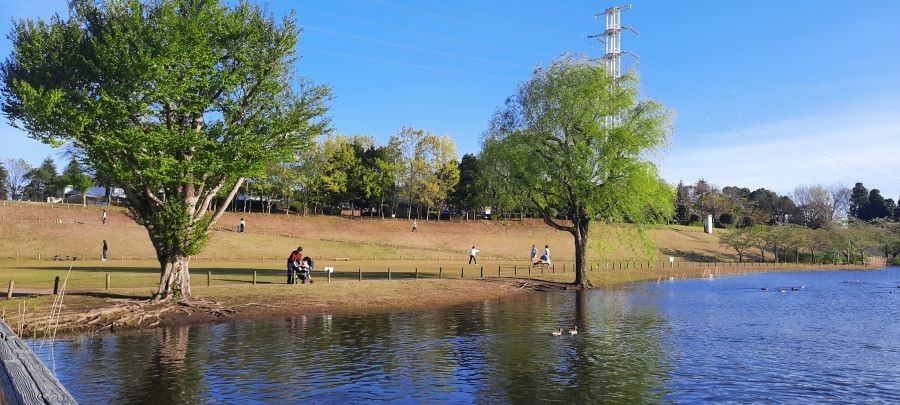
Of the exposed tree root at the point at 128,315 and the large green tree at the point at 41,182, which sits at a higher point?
the large green tree at the point at 41,182

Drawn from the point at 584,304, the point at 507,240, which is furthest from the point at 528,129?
the point at 507,240

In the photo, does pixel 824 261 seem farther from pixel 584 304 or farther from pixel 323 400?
pixel 323 400

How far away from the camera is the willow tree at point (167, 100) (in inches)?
1008

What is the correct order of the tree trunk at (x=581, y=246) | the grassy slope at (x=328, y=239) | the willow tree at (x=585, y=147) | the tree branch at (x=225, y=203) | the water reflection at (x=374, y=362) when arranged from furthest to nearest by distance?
the grassy slope at (x=328, y=239)
the tree trunk at (x=581, y=246)
the willow tree at (x=585, y=147)
the tree branch at (x=225, y=203)
the water reflection at (x=374, y=362)

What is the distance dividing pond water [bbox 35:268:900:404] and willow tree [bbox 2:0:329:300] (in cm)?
664

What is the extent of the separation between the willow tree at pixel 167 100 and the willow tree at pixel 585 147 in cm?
1863

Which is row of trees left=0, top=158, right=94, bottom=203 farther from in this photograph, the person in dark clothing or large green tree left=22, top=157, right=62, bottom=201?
the person in dark clothing

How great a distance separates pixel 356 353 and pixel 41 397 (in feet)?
54.6

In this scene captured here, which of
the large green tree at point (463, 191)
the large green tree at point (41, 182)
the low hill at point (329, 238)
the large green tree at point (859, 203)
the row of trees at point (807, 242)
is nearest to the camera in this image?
the low hill at point (329, 238)

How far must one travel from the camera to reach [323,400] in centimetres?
1557

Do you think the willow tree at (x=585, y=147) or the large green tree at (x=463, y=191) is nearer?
the willow tree at (x=585, y=147)

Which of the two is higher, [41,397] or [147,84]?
[147,84]

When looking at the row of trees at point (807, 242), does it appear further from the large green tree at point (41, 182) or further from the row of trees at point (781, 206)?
the large green tree at point (41, 182)

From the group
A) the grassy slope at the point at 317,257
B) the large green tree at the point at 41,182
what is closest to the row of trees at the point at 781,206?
the grassy slope at the point at 317,257
